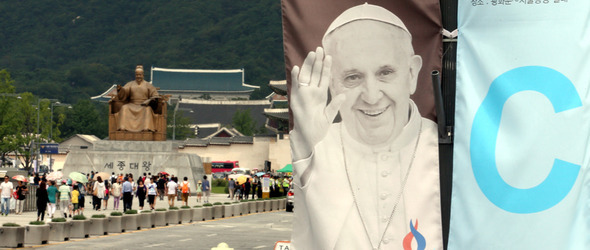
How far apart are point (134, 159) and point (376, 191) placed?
179 ft

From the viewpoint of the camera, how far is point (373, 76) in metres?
5.94

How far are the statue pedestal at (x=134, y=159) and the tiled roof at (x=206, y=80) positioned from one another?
444 feet

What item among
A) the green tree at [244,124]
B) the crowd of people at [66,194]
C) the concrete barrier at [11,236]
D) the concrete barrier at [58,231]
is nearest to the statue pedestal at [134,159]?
the crowd of people at [66,194]

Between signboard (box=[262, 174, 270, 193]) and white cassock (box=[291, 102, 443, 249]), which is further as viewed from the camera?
signboard (box=[262, 174, 270, 193])

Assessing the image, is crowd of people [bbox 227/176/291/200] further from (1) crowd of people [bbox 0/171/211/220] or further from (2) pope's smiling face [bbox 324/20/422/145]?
(2) pope's smiling face [bbox 324/20/422/145]

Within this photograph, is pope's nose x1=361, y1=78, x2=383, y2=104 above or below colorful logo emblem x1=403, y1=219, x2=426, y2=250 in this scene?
above

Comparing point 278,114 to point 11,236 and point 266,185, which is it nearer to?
point 266,185

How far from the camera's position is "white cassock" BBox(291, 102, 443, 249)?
227 inches

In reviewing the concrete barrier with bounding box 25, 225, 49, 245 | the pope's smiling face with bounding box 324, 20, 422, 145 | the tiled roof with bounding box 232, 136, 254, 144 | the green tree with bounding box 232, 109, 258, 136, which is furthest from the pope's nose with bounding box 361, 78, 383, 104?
the green tree with bounding box 232, 109, 258, 136

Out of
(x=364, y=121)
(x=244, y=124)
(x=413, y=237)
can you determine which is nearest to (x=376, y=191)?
(x=413, y=237)

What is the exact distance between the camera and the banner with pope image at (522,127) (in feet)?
17.0

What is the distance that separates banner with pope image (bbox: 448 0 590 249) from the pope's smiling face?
416 mm

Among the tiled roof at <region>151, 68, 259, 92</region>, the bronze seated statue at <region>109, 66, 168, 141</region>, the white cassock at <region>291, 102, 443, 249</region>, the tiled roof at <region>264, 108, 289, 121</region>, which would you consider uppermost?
the tiled roof at <region>151, 68, 259, 92</region>

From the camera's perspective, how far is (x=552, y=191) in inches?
206
